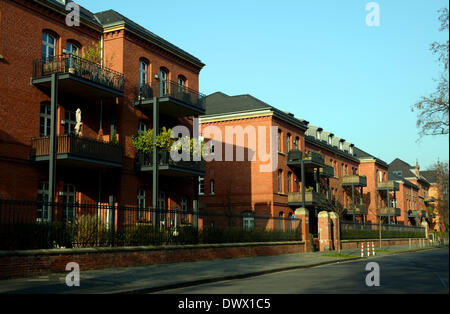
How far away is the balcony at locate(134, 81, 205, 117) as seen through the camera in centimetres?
2625

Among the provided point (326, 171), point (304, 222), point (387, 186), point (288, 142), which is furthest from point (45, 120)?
point (387, 186)

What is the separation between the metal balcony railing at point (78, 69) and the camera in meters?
21.7

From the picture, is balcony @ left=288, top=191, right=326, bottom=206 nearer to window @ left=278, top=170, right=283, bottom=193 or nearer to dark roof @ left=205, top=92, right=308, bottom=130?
window @ left=278, top=170, right=283, bottom=193

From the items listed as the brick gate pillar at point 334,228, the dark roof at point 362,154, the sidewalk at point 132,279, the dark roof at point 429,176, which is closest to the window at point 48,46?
the sidewalk at point 132,279

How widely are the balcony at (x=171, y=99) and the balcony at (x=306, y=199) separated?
14299 millimetres

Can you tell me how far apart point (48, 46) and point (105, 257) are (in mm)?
11109

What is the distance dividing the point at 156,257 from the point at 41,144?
696 cm

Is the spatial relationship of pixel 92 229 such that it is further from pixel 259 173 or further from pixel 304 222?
pixel 259 173

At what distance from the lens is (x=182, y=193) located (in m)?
30.2

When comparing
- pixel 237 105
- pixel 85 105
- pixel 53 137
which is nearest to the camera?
pixel 53 137

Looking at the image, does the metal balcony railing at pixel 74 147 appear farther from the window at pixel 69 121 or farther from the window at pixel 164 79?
the window at pixel 164 79

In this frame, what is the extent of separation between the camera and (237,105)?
136 feet

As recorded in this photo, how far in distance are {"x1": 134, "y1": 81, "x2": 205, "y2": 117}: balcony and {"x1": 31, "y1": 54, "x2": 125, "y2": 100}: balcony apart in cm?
211
